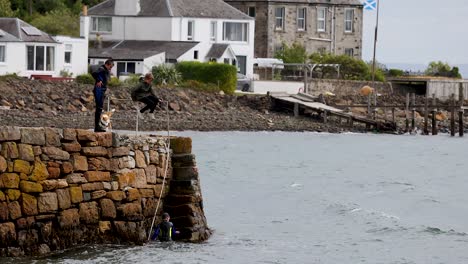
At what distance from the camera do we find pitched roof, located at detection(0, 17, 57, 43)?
7106 cm

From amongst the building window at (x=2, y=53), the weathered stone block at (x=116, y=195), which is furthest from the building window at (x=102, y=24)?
the weathered stone block at (x=116, y=195)

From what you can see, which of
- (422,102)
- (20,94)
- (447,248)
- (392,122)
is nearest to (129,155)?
(447,248)

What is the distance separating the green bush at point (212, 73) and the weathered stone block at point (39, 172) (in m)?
53.4

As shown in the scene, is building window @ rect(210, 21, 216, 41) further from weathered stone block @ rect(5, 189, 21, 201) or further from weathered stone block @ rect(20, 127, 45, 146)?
weathered stone block @ rect(5, 189, 21, 201)

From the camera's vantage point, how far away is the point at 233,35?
86.6 meters

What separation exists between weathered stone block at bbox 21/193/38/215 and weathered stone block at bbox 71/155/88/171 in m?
1.01

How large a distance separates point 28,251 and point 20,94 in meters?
41.8

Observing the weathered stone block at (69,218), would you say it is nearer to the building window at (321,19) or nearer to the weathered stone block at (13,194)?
the weathered stone block at (13,194)

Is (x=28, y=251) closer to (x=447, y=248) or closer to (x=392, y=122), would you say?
(x=447, y=248)

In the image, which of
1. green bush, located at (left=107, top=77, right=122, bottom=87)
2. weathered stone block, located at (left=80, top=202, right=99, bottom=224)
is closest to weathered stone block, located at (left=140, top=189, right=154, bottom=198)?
weathered stone block, located at (left=80, top=202, right=99, bottom=224)

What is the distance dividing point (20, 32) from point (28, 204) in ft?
170

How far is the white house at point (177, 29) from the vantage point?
8300 cm

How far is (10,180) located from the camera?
2036 cm

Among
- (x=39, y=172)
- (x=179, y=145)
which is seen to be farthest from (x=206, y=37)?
(x=39, y=172)
